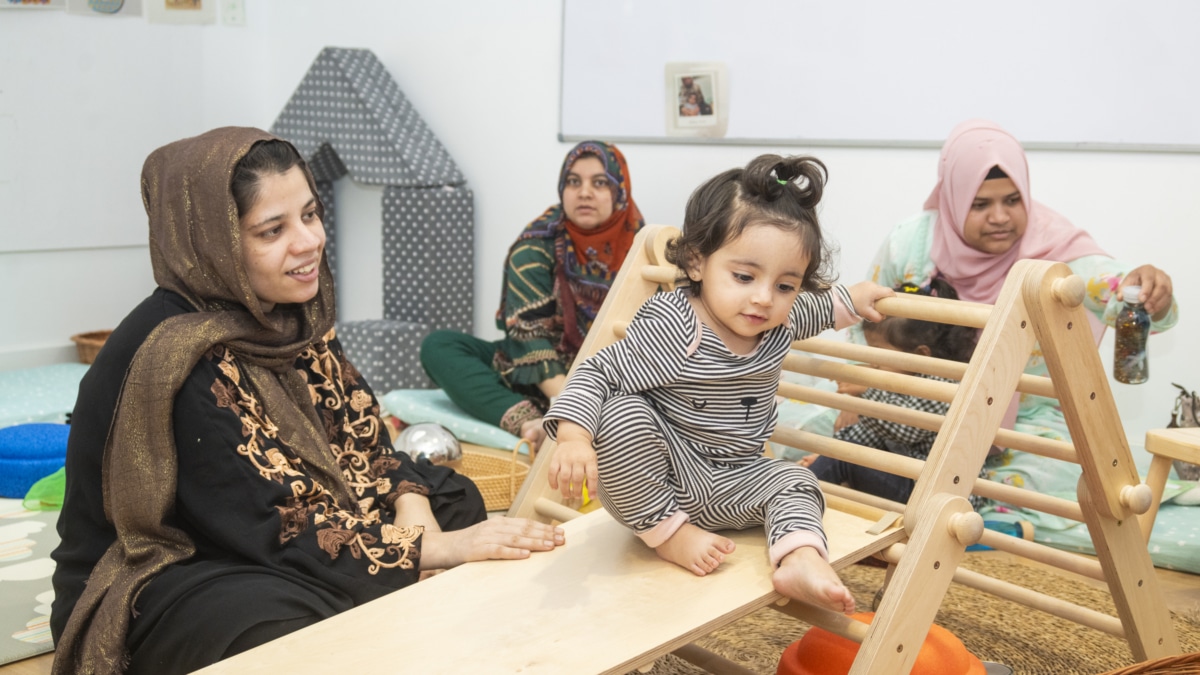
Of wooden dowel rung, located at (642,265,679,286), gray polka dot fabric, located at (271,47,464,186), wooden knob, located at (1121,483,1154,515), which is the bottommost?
wooden knob, located at (1121,483,1154,515)

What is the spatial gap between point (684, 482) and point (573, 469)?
0.29m

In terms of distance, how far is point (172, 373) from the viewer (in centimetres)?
153

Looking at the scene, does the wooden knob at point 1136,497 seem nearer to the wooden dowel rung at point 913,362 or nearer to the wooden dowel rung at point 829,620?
the wooden dowel rung at point 913,362

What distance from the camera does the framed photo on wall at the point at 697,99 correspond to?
3.61 metres

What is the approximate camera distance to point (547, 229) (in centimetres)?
355

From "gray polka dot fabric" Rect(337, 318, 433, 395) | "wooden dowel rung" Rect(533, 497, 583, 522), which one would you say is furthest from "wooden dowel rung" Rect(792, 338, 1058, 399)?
"gray polka dot fabric" Rect(337, 318, 433, 395)

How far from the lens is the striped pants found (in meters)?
1.53

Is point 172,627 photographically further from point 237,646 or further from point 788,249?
point 788,249

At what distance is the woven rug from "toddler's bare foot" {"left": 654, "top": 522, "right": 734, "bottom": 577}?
0.47 metres

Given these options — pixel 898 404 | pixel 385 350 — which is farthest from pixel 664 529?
pixel 385 350

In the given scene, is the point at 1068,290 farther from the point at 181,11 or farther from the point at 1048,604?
the point at 181,11

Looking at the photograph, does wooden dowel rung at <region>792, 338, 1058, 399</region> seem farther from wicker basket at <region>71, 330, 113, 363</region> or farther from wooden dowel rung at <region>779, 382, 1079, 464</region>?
wicker basket at <region>71, 330, 113, 363</region>

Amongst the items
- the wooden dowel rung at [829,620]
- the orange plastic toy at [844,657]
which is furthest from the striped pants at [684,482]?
the orange plastic toy at [844,657]

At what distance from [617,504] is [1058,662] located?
3.38 ft
